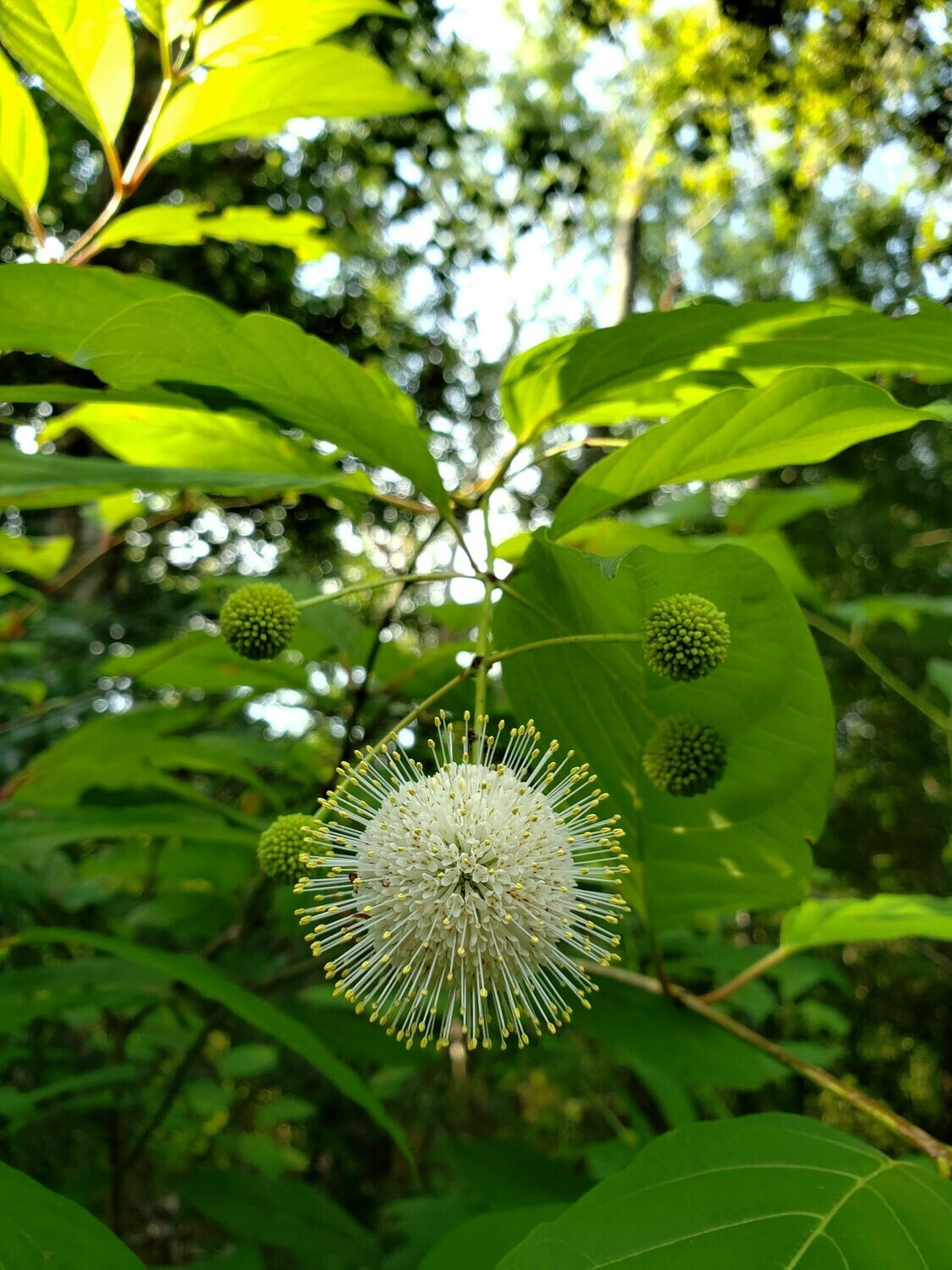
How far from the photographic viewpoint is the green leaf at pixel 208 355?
87cm

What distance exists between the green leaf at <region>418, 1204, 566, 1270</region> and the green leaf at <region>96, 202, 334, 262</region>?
139 centimetres

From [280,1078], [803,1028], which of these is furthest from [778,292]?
[280,1078]

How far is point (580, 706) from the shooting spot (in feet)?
3.53

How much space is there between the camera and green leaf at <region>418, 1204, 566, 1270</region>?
100 centimetres

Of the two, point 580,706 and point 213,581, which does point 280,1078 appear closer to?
point 213,581

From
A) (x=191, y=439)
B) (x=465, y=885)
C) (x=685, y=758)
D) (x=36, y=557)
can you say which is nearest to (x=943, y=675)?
(x=685, y=758)

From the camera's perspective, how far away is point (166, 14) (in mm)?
1238

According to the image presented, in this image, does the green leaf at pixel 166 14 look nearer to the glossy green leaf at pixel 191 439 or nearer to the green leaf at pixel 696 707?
the glossy green leaf at pixel 191 439

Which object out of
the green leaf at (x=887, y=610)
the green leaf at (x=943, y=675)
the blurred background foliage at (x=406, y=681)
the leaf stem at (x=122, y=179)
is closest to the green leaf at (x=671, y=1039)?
the blurred background foliage at (x=406, y=681)

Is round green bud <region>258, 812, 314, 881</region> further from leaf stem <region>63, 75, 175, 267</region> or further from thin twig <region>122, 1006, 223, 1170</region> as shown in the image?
leaf stem <region>63, 75, 175, 267</region>

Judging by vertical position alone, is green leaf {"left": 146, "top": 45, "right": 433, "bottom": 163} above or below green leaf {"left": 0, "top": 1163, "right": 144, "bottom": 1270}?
above

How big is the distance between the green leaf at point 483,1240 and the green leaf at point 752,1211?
0.85 ft

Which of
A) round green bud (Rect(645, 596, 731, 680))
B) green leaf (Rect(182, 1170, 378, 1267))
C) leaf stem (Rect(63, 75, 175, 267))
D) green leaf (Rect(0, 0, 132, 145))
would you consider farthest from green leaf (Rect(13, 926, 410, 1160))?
green leaf (Rect(0, 0, 132, 145))

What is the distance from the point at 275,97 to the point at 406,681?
0.93 metres
